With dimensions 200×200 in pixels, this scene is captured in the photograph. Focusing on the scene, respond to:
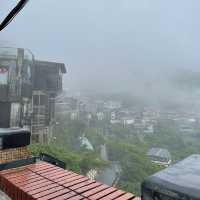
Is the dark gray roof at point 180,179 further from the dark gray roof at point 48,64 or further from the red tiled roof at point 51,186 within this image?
the dark gray roof at point 48,64

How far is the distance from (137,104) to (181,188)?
329 feet

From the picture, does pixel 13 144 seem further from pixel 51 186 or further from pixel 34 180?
pixel 51 186

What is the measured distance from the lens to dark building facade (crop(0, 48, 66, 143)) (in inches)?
892

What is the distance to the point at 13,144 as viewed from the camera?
418 cm

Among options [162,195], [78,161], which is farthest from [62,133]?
[162,195]

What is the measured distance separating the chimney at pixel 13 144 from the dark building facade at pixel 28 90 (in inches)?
676

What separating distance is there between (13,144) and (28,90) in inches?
848

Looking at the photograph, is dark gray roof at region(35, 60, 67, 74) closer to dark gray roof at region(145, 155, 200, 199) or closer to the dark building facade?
the dark building facade

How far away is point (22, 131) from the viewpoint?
13.9 ft

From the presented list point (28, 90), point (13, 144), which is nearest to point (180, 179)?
point (13, 144)

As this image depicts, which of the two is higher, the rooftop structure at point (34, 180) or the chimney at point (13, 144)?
the chimney at point (13, 144)

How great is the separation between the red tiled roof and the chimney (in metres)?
0.21

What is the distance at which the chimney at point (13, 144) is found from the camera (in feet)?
13.3

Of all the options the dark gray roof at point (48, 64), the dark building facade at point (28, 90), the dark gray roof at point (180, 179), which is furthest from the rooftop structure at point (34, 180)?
the dark gray roof at point (48, 64)
